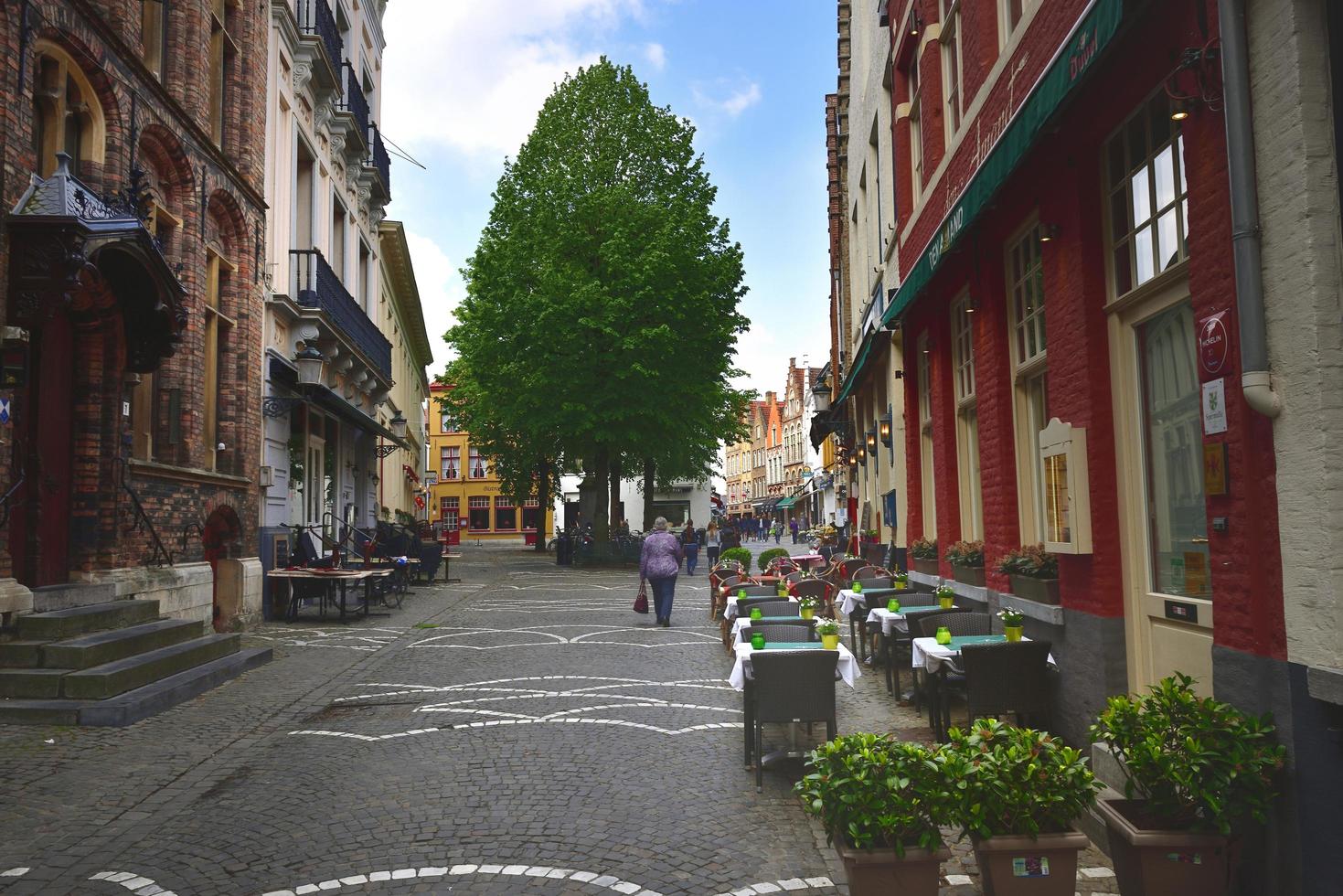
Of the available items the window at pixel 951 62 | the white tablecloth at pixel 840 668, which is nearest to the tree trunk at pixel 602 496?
the window at pixel 951 62

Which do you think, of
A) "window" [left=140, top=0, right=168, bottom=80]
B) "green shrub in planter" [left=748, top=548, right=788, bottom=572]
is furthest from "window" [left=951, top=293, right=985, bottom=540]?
"window" [left=140, top=0, right=168, bottom=80]

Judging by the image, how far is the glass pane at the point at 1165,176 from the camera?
17.3 ft

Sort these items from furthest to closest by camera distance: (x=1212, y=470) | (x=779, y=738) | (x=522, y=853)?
(x=779, y=738) < (x=522, y=853) < (x=1212, y=470)

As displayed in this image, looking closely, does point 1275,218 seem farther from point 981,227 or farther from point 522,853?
point 981,227

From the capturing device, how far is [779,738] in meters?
7.40

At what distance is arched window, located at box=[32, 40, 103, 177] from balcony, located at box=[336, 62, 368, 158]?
40.6 ft

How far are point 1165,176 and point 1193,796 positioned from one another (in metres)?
3.25

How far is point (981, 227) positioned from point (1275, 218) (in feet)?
16.2

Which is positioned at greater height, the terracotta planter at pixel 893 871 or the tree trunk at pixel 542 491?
the tree trunk at pixel 542 491

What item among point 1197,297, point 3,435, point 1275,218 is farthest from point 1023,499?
point 3,435

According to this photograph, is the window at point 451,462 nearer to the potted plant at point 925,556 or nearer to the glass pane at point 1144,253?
the potted plant at point 925,556

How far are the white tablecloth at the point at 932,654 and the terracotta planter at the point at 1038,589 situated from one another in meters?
0.32

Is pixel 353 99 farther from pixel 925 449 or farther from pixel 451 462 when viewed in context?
pixel 451 462

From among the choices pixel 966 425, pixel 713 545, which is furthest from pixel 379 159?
pixel 966 425
